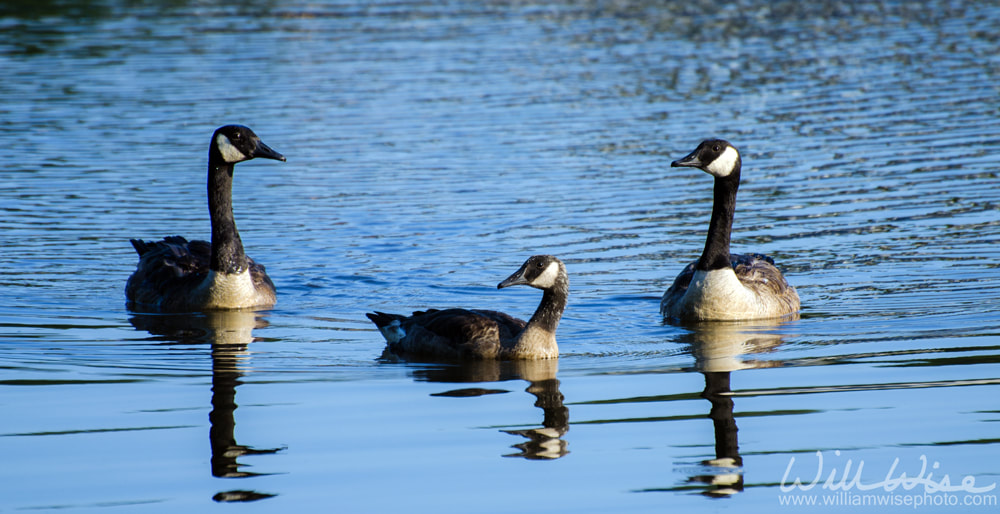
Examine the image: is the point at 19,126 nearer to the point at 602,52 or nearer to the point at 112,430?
the point at 602,52

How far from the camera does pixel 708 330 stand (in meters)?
13.5

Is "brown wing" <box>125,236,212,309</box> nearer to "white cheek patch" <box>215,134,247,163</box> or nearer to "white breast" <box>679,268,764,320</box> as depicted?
"white cheek patch" <box>215,134,247,163</box>

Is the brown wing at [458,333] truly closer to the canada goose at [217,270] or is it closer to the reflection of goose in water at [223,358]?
the reflection of goose in water at [223,358]

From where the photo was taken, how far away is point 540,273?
11.8 metres

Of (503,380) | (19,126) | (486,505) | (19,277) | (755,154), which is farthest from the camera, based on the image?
(19,126)

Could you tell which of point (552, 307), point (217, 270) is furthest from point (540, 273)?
point (217, 270)

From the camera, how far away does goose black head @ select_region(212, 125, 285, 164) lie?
48.6 feet

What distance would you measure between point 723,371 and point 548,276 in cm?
174

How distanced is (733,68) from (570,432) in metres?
25.1

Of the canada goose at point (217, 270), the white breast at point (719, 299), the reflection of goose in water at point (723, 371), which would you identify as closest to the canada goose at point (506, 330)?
the reflection of goose in water at point (723, 371)

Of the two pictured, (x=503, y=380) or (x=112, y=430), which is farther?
(x=503, y=380)

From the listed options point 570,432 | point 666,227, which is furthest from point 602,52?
point 570,432
